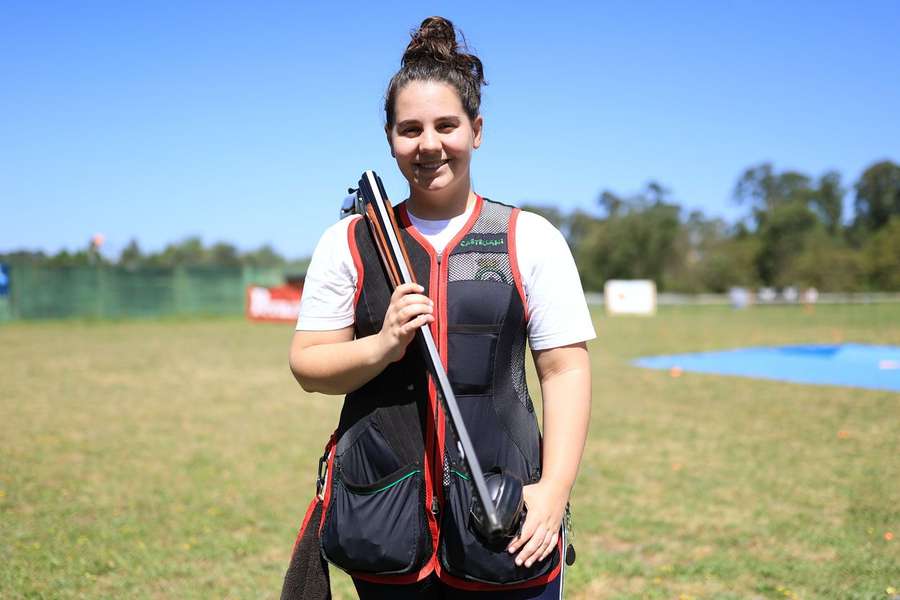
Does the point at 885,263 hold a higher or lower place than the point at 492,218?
higher

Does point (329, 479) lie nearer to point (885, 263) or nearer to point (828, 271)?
point (828, 271)

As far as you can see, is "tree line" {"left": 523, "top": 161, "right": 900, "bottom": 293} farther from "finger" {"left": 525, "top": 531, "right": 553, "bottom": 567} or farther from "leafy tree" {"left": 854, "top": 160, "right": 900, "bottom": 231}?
"finger" {"left": 525, "top": 531, "right": 553, "bottom": 567}

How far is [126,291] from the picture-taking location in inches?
1179

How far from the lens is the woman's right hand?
1.64 m

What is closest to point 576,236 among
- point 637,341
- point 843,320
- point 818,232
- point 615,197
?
point 615,197

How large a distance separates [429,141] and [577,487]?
5142 millimetres

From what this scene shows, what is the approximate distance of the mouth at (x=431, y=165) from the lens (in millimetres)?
1850

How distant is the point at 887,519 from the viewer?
5484 mm

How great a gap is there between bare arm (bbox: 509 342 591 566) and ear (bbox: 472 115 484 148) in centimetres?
53

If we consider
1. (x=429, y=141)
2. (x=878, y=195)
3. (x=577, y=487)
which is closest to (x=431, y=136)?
(x=429, y=141)

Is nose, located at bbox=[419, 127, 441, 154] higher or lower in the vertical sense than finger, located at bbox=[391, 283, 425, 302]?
higher

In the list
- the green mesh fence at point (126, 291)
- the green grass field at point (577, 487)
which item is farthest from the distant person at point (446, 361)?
the green mesh fence at point (126, 291)

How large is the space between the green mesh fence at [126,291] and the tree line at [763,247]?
22.8 meters

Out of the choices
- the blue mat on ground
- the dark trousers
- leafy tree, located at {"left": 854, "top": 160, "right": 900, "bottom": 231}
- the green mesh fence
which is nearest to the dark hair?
the dark trousers
